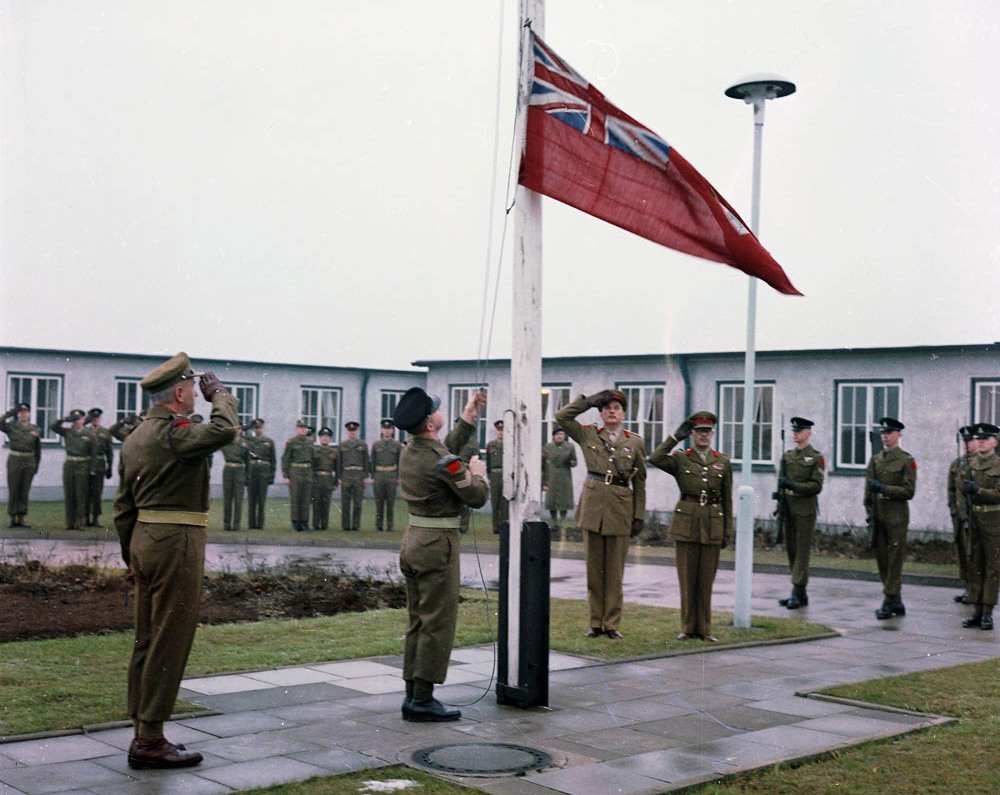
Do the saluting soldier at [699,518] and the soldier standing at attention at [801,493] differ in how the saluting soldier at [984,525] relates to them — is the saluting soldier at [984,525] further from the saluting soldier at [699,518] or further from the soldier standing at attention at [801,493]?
the saluting soldier at [699,518]

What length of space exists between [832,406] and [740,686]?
17265 mm

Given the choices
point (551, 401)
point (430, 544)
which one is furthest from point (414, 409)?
point (551, 401)

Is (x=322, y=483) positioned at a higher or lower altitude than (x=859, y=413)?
lower

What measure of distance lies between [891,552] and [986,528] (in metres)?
1.08

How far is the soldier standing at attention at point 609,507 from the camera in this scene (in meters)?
11.5

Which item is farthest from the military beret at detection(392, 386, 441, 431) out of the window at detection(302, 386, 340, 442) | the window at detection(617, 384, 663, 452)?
the window at detection(302, 386, 340, 442)

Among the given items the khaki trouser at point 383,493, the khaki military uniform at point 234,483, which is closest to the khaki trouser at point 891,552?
the khaki trouser at point 383,493

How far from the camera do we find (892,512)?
46.7ft

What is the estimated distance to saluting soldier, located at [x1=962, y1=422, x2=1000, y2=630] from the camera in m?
13.4

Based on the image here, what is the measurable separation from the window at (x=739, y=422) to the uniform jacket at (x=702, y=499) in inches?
579

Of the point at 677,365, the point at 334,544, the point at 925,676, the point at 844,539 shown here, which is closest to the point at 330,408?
the point at 677,365

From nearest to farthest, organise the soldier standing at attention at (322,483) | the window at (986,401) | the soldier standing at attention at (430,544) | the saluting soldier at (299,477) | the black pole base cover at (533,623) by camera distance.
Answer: the soldier standing at attention at (430,544), the black pole base cover at (533,623), the window at (986,401), the saluting soldier at (299,477), the soldier standing at attention at (322,483)

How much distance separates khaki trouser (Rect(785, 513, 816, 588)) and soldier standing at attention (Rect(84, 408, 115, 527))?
14177mm

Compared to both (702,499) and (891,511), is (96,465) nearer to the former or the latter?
(702,499)
